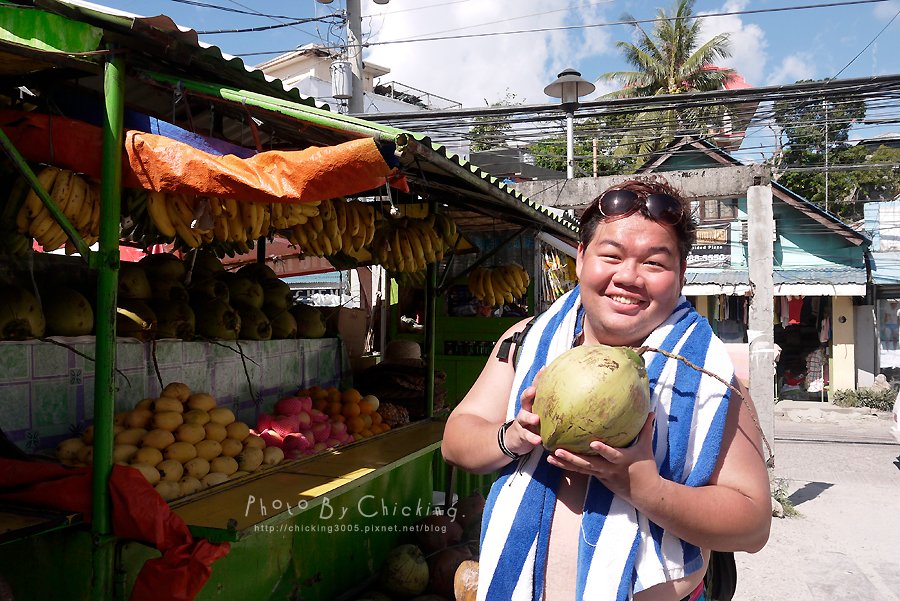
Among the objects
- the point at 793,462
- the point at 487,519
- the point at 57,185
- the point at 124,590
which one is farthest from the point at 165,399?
the point at 793,462

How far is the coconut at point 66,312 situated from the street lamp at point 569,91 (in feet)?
26.4

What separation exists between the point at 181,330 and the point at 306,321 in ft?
4.52

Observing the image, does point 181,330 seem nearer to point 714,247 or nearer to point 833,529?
point 833,529

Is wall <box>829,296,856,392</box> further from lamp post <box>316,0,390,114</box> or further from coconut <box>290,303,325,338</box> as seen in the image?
coconut <box>290,303,325,338</box>

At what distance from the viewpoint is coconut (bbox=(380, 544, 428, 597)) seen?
14.0 ft

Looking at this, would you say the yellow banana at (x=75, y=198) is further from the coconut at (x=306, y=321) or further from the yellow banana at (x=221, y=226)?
the coconut at (x=306, y=321)

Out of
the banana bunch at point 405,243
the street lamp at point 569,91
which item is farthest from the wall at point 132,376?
the street lamp at point 569,91

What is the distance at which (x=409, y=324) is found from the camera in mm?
7711

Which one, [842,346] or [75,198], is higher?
[75,198]

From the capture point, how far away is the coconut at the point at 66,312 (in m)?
3.27

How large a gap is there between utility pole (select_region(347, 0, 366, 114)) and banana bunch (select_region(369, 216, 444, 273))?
17.6 ft

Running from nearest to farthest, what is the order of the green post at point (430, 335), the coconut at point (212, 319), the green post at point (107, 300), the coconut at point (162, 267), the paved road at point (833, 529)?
the green post at point (107, 300)
the coconut at point (162, 267)
the coconut at point (212, 319)
the paved road at point (833, 529)
the green post at point (430, 335)

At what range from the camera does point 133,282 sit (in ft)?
12.2

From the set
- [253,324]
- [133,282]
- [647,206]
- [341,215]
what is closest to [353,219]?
[341,215]
